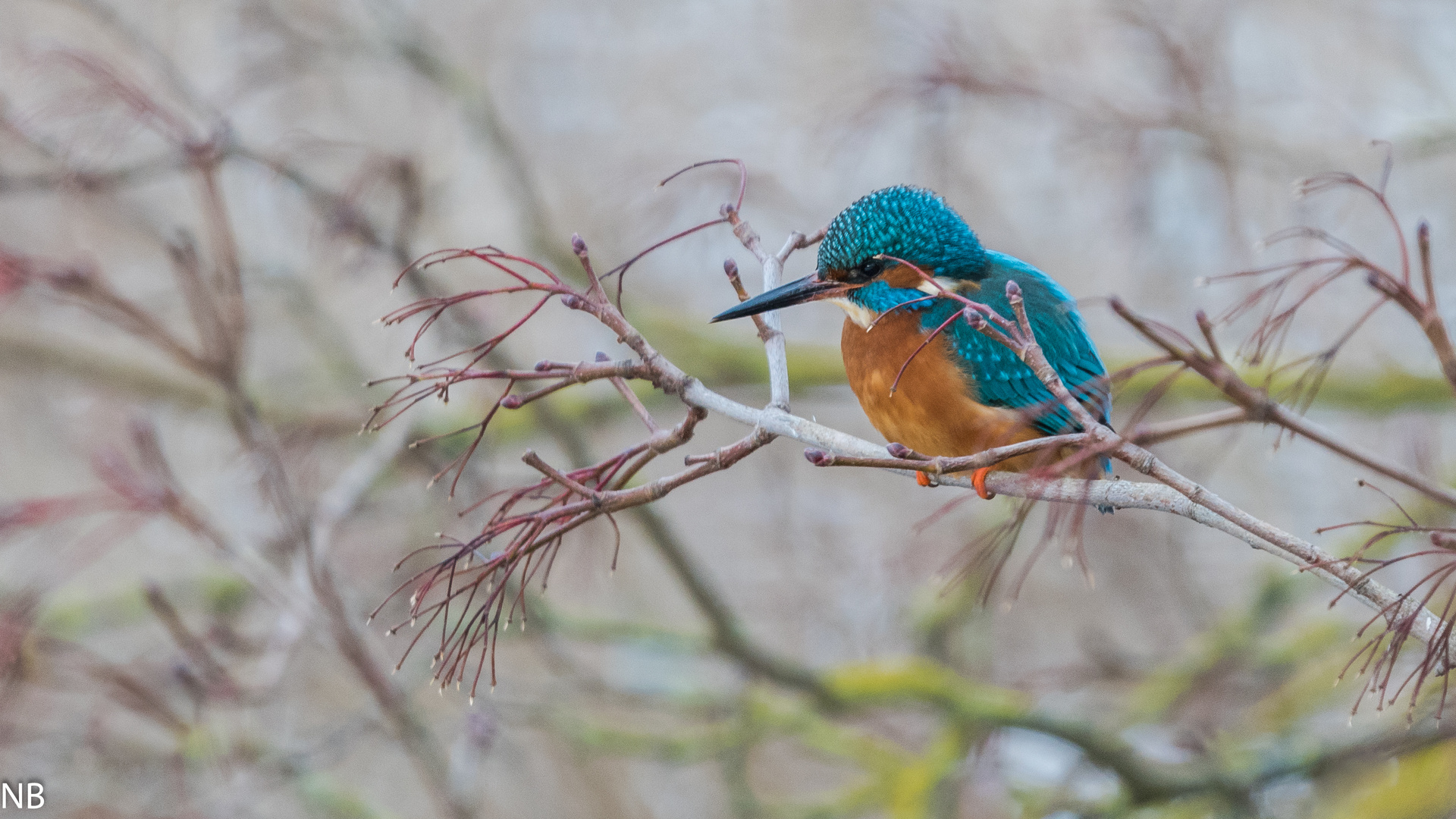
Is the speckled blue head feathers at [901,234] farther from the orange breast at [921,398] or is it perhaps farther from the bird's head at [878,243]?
the orange breast at [921,398]

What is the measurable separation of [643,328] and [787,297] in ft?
7.05

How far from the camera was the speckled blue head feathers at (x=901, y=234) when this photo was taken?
2070 millimetres

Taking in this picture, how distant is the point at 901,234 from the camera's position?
2125 mm

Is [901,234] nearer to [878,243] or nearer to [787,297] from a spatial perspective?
[878,243]

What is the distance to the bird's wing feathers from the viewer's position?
2.10 m

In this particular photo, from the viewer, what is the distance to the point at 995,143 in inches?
259

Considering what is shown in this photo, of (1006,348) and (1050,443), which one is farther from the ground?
(1006,348)

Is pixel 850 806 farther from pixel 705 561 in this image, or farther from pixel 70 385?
pixel 70 385

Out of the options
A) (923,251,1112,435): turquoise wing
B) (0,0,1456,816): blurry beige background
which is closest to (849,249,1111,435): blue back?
(923,251,1112,435): turquoise wing

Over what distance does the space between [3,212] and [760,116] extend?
175 inches

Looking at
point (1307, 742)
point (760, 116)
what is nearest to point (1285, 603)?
point (1307, 742)

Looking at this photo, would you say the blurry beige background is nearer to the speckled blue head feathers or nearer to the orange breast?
the orange breast

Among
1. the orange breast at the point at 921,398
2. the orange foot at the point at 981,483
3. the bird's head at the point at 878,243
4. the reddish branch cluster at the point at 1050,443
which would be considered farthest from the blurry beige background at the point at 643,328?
the bird's head at the point at 878,243

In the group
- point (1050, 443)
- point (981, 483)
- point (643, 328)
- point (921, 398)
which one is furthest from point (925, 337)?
point (643, 328)
